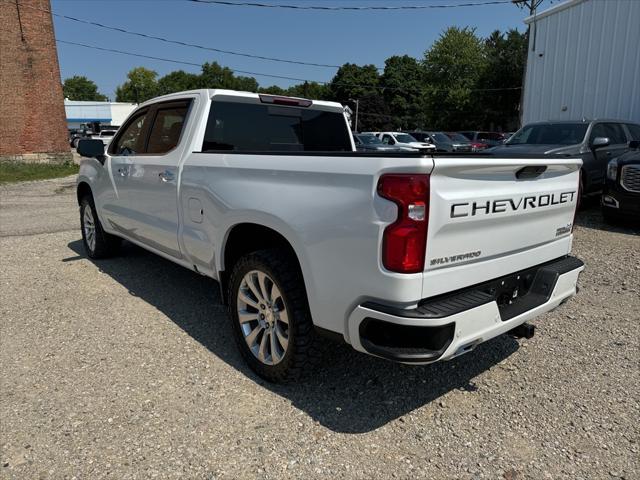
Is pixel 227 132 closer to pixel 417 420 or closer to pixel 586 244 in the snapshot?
pixel 417 420

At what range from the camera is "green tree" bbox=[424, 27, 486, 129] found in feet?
166

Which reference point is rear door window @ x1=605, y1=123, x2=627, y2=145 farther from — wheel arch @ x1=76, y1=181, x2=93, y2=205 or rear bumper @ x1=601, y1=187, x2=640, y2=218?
wheel arch @ x1=76, y1=181, x2=93, y2=205

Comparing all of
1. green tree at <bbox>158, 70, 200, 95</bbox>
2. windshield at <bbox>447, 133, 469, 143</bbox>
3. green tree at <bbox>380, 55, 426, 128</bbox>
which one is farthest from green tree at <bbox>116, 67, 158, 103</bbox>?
windshield at <bbox>447, 133, 469, 143</bbox>

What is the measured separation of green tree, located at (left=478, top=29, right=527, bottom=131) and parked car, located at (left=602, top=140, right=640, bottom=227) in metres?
42.0

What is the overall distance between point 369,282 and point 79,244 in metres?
6.13

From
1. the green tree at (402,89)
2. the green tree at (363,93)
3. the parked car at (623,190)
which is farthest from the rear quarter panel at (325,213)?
the green tree at (402,89)

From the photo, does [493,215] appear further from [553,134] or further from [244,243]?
[553,134]

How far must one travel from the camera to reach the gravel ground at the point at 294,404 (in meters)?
2.44

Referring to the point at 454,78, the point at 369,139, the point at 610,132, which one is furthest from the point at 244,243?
the point at 454,78

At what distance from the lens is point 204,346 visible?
3.73m

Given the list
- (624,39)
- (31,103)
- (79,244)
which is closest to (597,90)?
(624,39)

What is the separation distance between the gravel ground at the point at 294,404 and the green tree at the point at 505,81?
156ft

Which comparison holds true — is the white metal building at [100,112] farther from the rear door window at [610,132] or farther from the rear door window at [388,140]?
the rear door window at [610,132]

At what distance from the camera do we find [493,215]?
8.38ft
